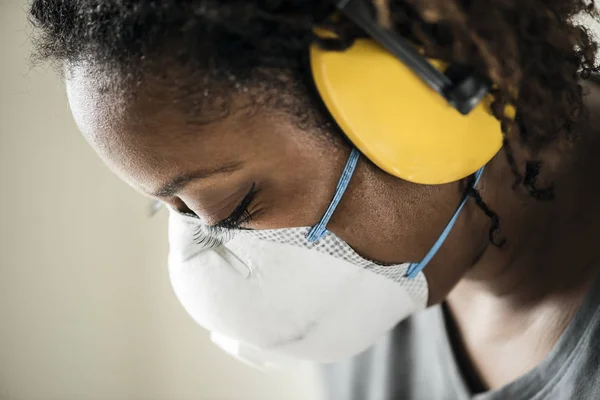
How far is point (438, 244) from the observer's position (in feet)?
2.49

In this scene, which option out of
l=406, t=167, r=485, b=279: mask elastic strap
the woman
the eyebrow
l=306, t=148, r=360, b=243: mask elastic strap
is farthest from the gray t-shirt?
the eyebrow

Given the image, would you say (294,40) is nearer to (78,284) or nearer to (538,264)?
(538,264)

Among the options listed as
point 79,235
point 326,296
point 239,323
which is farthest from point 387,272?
point 79,235

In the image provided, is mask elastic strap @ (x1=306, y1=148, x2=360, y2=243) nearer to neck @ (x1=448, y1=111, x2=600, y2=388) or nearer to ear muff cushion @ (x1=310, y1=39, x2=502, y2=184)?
ear muff cushion @ (x1=310, y1=39, x2=502, y2=184)

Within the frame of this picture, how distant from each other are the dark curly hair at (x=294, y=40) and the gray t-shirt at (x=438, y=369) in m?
0.27

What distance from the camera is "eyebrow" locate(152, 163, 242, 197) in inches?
24.2

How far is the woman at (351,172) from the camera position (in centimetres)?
53

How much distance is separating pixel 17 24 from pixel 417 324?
38.8 inches

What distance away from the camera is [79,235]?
147 cm

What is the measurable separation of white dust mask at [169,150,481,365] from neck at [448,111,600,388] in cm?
11

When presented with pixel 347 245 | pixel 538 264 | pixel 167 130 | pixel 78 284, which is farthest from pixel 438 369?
pixel 78 284

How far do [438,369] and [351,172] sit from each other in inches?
19.9

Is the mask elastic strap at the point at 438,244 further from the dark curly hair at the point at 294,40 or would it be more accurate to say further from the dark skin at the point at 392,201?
the dark curly hair at the point at 294,40

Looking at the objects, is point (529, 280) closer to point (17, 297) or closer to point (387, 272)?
point (387, 272)
